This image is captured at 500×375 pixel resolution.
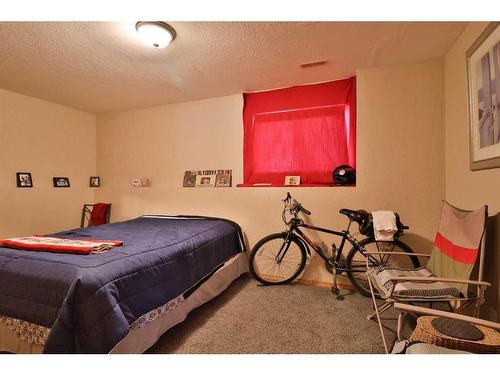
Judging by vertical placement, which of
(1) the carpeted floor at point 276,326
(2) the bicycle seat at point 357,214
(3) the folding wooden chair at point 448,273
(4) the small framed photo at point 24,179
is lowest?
(1) the carpeted floor at point 276,326

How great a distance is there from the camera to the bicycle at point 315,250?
243cm

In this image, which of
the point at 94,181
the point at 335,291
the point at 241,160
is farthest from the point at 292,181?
the point at 94,181

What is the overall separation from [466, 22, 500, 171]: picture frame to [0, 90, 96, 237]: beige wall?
15.7 ft

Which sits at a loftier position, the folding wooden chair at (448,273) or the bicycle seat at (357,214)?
the bicycle seat at (357,214)

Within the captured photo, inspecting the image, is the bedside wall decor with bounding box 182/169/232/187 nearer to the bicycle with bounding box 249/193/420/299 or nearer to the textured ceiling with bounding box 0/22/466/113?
the bicycle with bounding box 249/193/420/299

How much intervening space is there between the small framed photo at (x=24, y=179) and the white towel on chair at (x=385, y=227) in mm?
4240

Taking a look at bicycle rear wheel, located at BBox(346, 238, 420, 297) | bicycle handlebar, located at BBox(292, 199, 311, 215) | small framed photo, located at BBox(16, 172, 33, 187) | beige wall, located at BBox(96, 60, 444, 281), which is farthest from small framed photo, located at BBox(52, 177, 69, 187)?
bicycle rear wheel, located at BBox(346, 238, 420, 297)

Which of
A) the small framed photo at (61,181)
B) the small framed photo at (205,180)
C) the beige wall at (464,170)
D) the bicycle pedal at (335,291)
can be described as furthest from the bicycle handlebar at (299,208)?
the small framed photo at (61,181)

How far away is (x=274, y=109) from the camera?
125 inches

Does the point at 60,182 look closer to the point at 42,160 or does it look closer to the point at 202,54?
the point at 42,160

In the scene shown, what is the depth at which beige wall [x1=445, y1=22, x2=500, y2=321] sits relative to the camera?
1.60 metres

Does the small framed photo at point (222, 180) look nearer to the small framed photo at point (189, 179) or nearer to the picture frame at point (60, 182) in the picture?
the small framed photo at point (189, 179)

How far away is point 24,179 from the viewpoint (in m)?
3.29

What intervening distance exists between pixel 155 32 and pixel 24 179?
2.85 metres
